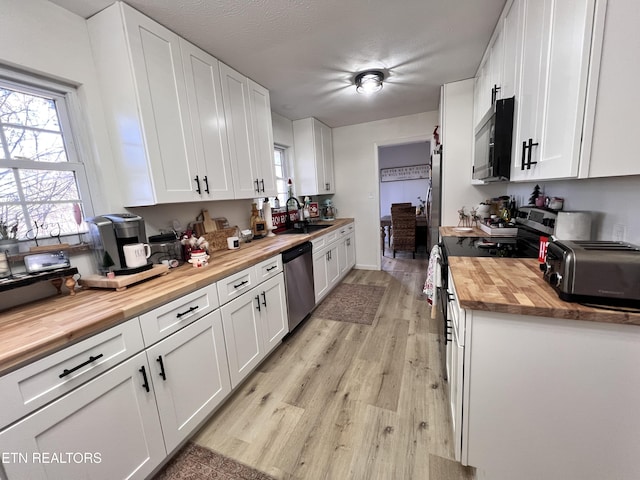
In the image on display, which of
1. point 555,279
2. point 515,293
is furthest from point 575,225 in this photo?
point 515,293

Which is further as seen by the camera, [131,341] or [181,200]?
[181,200]

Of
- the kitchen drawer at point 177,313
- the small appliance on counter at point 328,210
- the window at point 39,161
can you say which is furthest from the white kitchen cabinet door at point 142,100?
the small appliance on counter at point 328,210

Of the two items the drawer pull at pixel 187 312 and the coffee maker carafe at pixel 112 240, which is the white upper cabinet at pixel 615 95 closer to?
the drawer pull at pixel 187 312

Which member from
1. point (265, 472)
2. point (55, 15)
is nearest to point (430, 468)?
point (265, 472)

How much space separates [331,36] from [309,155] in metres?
1.89

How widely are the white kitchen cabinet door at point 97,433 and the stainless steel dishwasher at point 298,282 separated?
4.12ft

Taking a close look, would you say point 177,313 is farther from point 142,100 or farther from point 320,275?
point 320,275

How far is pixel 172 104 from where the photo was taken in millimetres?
1648

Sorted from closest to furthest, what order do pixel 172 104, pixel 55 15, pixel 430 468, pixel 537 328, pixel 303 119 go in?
pixel 537 328
pixel 430 468
pixel 55 15
pixel 172 104
pixel 303 119

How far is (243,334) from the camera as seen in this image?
176 centimetres

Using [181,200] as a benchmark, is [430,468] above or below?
below

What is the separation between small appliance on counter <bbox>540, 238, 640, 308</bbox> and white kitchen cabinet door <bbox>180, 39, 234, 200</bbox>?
2.04 meters

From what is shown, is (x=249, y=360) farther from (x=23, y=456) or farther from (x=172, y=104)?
(x=172, y=104)

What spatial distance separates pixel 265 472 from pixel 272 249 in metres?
1.37
